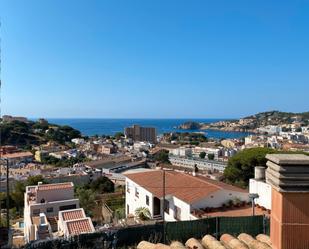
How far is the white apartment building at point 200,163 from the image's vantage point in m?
68.4

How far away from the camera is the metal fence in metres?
7.75

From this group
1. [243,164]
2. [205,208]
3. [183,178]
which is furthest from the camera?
[243,164]

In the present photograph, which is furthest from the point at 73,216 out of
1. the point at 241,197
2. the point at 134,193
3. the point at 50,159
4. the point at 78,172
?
the point at 50,159

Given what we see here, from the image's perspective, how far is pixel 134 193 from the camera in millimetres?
19812

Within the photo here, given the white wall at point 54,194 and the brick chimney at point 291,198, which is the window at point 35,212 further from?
the brick chimney at point 291,198

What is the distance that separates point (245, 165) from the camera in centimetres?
2548

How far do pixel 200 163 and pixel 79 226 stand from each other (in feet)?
200

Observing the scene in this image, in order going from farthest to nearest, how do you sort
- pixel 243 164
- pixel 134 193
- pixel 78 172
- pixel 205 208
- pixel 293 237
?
1. pixel 78 172
2. pixel 243 164
3. pixel 134 193
4. pixel 205 208
5. pixel 293 237

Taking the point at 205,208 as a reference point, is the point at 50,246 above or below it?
above

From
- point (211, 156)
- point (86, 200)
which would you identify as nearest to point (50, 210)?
point (86, 200)

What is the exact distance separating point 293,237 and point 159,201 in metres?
13.9

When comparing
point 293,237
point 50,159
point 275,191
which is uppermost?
point 275,191

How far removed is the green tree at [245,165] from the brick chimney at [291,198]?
819 inches

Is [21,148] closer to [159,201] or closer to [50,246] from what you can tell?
[159,201]
